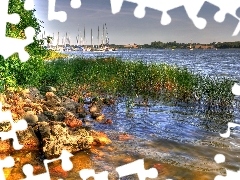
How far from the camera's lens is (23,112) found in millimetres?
15234

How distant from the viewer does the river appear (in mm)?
12594

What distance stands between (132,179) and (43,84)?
18240 millimetres

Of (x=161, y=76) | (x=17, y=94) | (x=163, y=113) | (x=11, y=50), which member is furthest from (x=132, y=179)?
(x=161, y=76)

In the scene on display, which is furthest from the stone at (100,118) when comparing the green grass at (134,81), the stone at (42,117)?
the green grass at (134,81)

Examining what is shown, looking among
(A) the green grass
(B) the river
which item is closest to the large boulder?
(B) the river

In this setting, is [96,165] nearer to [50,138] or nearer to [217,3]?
[50,138]

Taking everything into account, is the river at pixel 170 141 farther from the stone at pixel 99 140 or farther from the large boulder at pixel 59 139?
the large boulder at pixel 59 139

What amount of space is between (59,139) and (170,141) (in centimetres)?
566

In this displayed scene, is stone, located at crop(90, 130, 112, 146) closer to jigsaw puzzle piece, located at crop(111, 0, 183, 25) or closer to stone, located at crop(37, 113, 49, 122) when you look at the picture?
stone, located at crop(37, 113, 49, 122)

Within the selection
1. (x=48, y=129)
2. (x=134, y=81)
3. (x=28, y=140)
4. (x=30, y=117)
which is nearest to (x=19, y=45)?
(x=48, y=129)

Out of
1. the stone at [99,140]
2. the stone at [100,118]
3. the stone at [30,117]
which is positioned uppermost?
the stone at [30,117]

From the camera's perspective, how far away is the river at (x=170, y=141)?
12594mm

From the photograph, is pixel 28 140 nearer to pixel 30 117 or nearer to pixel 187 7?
pixel 30 117

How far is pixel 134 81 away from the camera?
91.2 ft
